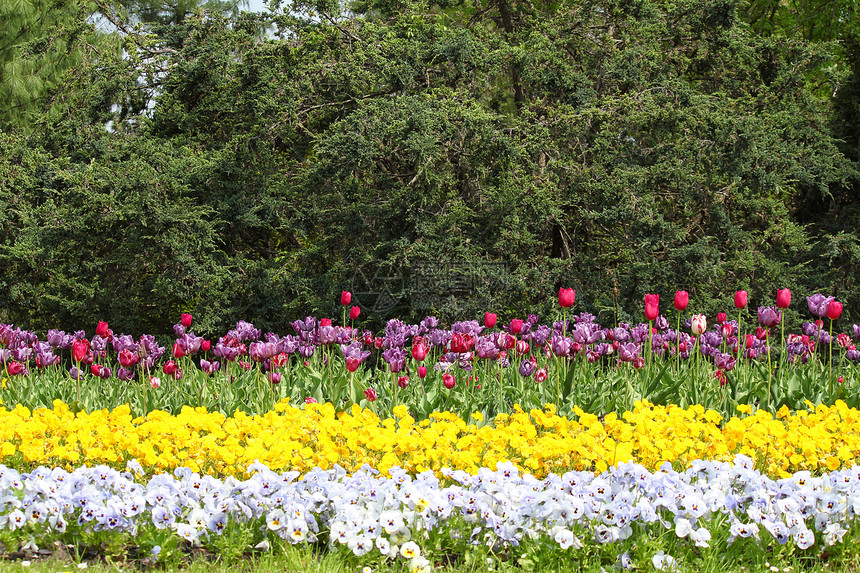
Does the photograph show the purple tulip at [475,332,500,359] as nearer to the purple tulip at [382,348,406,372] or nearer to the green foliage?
the purple tulip at [382,348,406,372]

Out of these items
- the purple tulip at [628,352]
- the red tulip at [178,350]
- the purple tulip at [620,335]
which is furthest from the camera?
the purple tulip at [620,335]

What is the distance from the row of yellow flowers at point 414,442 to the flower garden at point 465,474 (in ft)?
0.04

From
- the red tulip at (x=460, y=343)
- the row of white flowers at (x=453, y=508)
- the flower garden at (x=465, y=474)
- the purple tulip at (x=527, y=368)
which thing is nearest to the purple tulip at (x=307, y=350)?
the flower garden at (x=465, y=474)

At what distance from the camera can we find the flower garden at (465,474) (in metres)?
3.14

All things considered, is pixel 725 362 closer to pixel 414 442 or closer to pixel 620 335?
pixel 620 335

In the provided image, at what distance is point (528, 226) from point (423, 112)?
174 cm

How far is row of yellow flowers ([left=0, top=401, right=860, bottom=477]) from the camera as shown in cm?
369

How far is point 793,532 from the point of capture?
3135mm

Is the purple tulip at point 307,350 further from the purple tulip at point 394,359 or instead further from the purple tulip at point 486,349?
the purple tulip at point 486,349

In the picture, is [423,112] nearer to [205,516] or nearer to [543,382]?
[543,382]

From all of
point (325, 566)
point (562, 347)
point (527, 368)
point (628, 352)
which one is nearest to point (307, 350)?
point (527, 368)

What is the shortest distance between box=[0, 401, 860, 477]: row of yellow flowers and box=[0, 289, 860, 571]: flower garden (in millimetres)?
12

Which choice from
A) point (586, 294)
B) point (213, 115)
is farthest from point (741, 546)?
point (213, 115)

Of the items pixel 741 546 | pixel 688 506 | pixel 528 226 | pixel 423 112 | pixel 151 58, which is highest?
pixel 151 58
